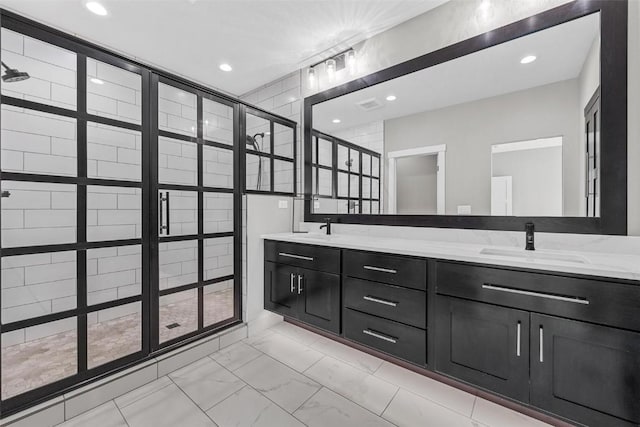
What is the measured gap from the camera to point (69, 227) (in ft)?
5.40

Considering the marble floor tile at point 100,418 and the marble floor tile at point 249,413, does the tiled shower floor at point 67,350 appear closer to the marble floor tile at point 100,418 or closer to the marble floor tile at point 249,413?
the marble floor tile at point 100,418

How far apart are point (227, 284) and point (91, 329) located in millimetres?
983

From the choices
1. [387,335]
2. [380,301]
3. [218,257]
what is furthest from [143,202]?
[387,335]

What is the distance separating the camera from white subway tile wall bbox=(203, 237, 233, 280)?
2.34m

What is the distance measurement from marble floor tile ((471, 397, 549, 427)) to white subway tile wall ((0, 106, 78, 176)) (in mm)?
2772

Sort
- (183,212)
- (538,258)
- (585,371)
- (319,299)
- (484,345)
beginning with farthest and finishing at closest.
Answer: (183,212) → (319,299) → (538,258) → (484,345) → (585,371)

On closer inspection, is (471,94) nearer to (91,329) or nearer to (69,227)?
(69,227)

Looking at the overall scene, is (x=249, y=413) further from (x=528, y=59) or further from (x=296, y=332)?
(x=528, y=59)

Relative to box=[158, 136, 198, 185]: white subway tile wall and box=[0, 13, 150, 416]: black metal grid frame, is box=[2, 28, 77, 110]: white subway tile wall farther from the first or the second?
box=[158, 136, 198, 185]: white subway tile wall

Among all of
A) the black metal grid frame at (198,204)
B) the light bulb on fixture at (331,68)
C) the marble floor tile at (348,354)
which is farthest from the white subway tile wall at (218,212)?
the light bulb on fixture at (331,68)

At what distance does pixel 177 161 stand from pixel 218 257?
2.92 ft

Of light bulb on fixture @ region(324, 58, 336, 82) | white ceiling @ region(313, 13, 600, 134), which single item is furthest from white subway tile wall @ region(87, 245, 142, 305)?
light bulb on fixture @ region(324, 58, 336, 82)

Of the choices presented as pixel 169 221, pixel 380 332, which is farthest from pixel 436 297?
pixel 169 221

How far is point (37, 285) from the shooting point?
1.54 m
